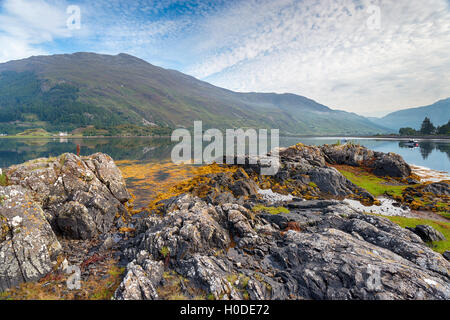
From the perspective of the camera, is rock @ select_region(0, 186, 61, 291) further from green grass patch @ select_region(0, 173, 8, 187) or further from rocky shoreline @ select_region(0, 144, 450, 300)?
green grass patch @ select_region(0, 173, 8, 187)

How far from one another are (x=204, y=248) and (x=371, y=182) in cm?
3692

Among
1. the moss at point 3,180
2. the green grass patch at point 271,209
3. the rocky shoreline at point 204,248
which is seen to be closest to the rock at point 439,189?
the rocky shoreline at point 204,248

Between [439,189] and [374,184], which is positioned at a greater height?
[439,189]

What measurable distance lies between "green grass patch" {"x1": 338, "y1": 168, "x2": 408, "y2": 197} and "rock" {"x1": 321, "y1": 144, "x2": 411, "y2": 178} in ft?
10.6

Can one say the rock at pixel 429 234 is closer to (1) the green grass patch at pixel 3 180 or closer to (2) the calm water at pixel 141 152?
(1) the green grass patch at pixel 3 180

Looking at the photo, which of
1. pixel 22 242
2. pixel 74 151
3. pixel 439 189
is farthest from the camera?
pixel 74 151

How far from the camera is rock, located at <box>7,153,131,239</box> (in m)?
15.5

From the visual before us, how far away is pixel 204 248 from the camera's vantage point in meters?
12.5

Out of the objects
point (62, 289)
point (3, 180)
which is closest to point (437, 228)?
point (62, 289)

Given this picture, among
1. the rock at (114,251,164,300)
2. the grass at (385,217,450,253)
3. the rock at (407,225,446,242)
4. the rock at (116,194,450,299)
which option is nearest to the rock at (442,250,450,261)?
the grass at (385,217,450,253)

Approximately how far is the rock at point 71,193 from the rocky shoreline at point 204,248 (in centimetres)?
8

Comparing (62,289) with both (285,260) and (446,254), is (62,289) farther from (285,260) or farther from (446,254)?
(446,254)
